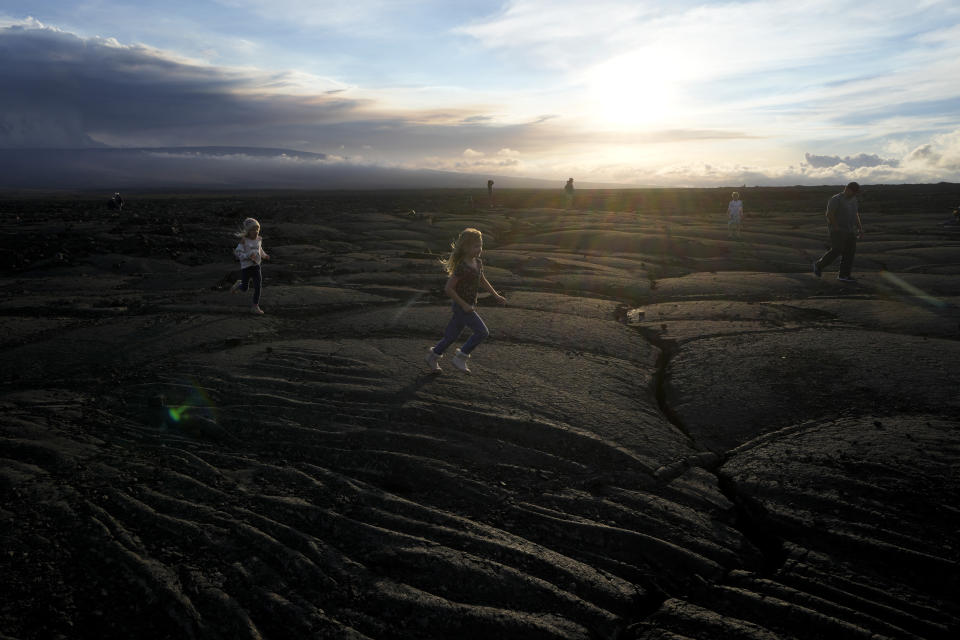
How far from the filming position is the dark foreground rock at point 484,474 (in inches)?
114

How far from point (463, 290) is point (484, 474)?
2.27 m

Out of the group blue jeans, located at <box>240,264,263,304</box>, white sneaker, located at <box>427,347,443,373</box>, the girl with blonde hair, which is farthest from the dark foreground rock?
blue jeans, located at <box>240,264,263,304</box>

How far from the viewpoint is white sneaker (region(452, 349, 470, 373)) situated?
599cm

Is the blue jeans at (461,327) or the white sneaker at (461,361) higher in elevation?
the blue jeans at (461,327)

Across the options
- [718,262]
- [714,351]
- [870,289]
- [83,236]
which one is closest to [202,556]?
[714,351]

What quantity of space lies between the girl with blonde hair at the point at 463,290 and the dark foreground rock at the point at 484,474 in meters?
0.27

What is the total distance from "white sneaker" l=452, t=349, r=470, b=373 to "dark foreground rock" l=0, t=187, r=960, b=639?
17 cm

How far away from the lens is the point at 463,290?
19.3 feet

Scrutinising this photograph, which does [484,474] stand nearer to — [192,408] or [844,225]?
[192,408]

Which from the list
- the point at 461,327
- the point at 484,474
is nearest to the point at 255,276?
the point at 461,327

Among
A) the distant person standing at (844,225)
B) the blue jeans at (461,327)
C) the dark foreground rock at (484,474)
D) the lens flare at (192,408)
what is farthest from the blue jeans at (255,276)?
the distant person standing at (844,225)

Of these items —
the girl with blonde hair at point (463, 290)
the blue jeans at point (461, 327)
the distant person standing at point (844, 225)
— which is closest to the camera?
the girl with blonde hair at point (463, 290)

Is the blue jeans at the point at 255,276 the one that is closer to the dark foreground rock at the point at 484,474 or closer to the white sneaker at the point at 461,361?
the dark foreground rock at the point at 484,474

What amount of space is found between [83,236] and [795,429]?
17.8 metres
